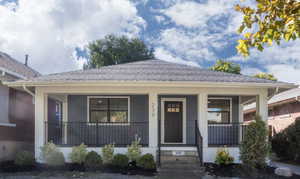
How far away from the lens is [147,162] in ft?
26.6

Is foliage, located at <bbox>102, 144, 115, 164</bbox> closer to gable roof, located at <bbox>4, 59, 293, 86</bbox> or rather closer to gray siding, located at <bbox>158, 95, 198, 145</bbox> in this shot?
gable roof, located at <bbox>4, 59, 293, 86</bbox>

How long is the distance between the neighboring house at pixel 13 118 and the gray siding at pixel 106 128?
1.97 metres

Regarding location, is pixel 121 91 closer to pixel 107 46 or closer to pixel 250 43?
pixel 250 43

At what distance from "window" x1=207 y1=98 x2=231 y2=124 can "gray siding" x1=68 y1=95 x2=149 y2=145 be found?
2704 millimetres

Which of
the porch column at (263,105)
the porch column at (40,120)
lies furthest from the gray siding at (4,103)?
the porch column at (263,105)

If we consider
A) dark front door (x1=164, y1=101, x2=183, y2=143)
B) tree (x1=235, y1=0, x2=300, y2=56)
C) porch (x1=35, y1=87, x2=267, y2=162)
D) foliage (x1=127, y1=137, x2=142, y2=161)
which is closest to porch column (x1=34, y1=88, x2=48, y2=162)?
porch (x1=35, y1=87, x2=267, y2=162)

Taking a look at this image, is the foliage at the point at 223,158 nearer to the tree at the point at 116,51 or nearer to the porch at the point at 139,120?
the porch at the point at 139,120

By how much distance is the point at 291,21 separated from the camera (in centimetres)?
411

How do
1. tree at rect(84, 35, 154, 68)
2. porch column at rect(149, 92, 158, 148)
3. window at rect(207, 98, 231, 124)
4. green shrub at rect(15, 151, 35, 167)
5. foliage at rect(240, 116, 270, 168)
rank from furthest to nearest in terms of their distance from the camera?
tree at rect(84, 35, 154, 68), window at rect(207, 98, 231, 124), porch column at rect(149, 92, 158, 148), green shrub at rect(15, 151, 35, 167), foliage at rect(240, 116, 270, 168)

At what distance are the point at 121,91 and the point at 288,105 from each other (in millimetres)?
9054

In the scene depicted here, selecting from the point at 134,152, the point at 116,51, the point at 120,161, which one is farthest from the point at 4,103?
the point at 116,51

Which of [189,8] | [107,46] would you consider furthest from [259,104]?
[107,46]

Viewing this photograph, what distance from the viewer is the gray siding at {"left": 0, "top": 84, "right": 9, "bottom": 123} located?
9.55m

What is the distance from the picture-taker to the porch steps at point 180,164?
26.1 feet
